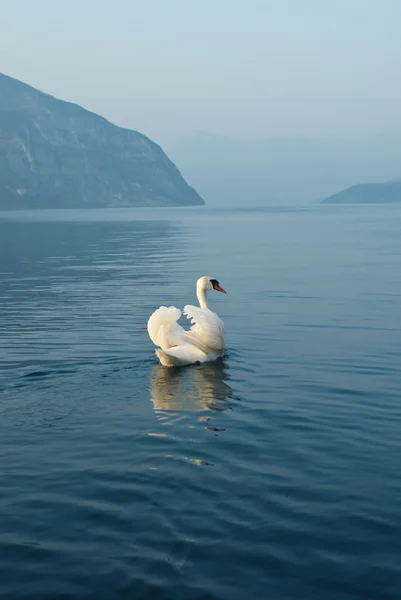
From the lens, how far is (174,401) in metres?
15.7

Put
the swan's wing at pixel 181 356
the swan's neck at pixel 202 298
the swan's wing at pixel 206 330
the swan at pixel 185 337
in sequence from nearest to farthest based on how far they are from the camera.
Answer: the swan's wing at pixel 181 356 → the swan at pixel 185 337 → the swan's wing at pixel 206 330 → the swan's neck at pixel 202 298

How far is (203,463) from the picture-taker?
11.9m

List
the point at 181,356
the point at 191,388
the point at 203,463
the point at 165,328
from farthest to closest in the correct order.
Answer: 1. the point at 165,328
2. the point at 181,356
3. the point at 191,388
4. the point at 203,463

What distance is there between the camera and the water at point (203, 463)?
862 cm

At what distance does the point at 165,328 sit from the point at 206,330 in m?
1.11

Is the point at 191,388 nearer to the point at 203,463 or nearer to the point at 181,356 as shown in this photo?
the point at 181,356

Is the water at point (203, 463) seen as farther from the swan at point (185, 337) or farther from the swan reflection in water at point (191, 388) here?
the swan at point (185, 337)

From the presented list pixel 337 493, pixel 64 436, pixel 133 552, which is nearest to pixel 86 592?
pixel 133 552

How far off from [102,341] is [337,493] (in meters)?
13.0

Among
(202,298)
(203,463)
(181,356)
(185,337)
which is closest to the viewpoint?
(203,463)

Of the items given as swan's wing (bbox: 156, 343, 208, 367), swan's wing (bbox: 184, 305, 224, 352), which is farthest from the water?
swan's wing (bbox: 184, 305, 224, 352)

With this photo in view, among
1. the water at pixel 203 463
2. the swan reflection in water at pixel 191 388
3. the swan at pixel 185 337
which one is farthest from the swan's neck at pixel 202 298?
the swan reflection in water at pixel 191 388

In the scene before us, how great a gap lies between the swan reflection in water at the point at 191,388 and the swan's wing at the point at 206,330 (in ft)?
1.60

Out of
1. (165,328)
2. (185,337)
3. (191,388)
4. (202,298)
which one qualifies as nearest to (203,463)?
(191,388)
